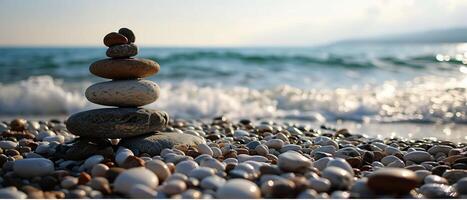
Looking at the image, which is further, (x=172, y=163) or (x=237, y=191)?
(x=172, y=163)

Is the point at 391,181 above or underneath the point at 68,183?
above

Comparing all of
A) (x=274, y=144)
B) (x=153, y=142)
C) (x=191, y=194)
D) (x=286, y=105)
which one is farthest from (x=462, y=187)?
(x=286, y=105)

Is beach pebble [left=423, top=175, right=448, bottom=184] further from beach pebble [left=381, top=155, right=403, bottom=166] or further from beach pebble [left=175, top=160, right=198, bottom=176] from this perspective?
beach pebble [left=175, top=160, right=198, bottom=176]

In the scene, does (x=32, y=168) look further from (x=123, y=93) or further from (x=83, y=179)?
(x=123, y=93)

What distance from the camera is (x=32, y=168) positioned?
316 centimetres

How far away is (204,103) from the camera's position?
8844 mm

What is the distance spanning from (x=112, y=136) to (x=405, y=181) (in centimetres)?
241

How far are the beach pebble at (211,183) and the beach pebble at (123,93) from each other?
4.96 ft

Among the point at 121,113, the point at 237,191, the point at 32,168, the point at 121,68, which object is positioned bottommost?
the point at 32,168

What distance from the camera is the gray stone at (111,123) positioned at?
12.7ft

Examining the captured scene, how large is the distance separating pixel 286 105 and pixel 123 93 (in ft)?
18.2

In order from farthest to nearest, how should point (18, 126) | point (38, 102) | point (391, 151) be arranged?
point (38, 102)
point (18, 126)
point (391, 151)

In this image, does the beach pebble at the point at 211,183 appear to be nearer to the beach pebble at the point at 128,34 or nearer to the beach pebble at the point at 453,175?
the beach pebble at the point at 453,175

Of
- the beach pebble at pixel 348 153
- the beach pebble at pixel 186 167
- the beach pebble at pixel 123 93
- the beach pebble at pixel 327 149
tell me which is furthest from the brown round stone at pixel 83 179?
the beach pebble at pixel 348 153
